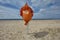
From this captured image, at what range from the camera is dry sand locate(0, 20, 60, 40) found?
124cm

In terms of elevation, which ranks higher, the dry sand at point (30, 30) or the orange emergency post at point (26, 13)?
the orange emergency post at point (26, 13)

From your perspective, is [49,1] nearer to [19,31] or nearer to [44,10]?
[44,10]

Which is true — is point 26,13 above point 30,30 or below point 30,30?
above

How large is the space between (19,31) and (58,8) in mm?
503

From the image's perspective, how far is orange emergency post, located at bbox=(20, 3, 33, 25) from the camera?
4.07 ft

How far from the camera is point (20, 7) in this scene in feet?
4.06

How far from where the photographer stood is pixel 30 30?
1.26 meters

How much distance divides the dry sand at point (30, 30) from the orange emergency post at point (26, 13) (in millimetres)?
44

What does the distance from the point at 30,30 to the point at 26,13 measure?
20cm

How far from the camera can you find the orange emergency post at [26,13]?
1.24m

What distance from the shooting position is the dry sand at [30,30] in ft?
4.07

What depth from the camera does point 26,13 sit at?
1.24 m

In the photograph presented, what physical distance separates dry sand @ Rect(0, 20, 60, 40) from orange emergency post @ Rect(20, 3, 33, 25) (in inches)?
1.7

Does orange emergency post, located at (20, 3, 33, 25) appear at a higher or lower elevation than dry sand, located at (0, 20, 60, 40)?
higher
